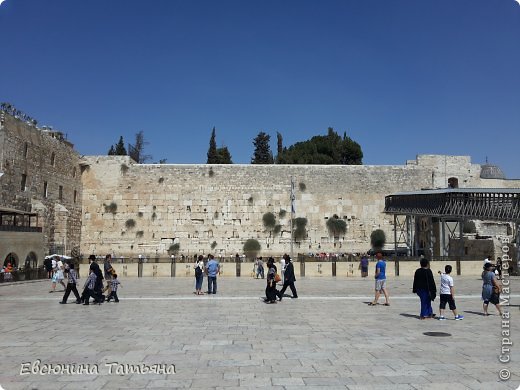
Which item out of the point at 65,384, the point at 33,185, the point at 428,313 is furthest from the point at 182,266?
the point at 65,384

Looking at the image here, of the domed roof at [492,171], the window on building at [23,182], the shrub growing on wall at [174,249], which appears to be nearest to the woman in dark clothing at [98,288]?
the window on building at [23,182]

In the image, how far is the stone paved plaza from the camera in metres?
4.32

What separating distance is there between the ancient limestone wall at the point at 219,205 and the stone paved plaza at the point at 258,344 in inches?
719

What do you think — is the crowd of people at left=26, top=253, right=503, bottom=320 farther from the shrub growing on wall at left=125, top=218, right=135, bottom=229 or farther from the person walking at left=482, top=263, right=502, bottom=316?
the shrub growing on wall at left=125, top=218, right=135, bottom=229

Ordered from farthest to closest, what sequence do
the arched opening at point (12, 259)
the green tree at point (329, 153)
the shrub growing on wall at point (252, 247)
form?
the green tree at point (329, 153), the shrub growing on wall at point (252, 247), the arched opening at point (12, 259)

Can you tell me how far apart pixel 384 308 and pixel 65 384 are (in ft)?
22.4

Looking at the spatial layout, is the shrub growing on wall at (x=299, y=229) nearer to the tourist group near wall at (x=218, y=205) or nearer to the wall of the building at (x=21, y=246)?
the tourist group near wall at (x=218, y=205)

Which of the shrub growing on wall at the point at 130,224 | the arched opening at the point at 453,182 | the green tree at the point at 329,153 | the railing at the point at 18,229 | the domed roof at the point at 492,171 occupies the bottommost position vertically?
the railing at the point at 18,229

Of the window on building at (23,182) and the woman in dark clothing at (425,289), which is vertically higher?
the window on building at (23,182)

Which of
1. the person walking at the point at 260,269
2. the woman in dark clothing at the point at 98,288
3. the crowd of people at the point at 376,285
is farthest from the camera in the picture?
the person walking at the point at 260,269

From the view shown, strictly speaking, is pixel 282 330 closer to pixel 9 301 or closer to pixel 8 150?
pixel 9 301

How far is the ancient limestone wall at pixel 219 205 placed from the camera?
28672 millimetres

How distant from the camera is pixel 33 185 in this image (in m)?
22.6

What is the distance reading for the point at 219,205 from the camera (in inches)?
1151
